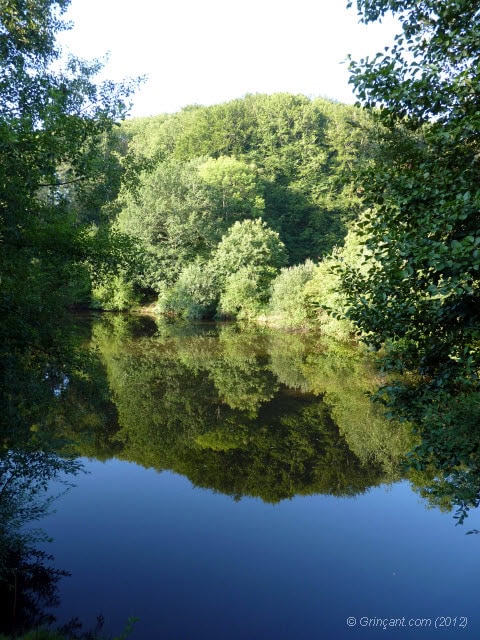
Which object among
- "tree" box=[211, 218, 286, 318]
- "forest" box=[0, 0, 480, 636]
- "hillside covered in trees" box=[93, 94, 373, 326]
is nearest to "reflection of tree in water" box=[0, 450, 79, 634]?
"forest" box=[0, 0, 480, 636]

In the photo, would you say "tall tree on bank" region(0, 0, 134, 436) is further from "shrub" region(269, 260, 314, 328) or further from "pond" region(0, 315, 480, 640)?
→ "shrub" region(269, 260, 314, 328)

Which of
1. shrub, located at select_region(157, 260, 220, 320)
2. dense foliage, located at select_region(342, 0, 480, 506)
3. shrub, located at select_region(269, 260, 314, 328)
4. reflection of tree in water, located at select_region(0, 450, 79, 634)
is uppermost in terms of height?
shrub, located at select_region(157, 260, 220, 320)

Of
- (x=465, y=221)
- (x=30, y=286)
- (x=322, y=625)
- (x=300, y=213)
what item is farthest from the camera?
(x=300, y=213)

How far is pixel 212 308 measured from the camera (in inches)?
1683

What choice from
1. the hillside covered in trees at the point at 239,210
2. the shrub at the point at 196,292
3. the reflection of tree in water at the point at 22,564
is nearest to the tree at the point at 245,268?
the hillside covered in trees at the point at 239,210

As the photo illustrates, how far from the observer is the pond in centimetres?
821

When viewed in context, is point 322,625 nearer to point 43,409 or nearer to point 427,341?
point 427,341

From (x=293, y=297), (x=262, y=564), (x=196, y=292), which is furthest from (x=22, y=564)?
(x=196, y=292)

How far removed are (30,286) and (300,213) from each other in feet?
160

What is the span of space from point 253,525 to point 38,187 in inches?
321

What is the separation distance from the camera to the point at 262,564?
9.59 metres

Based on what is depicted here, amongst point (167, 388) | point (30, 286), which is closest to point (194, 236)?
point (167, 388)

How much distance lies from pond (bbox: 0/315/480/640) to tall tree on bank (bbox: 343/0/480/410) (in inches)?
180

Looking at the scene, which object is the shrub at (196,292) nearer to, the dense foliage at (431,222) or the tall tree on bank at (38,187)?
the tall tree on bank at (38,187)
